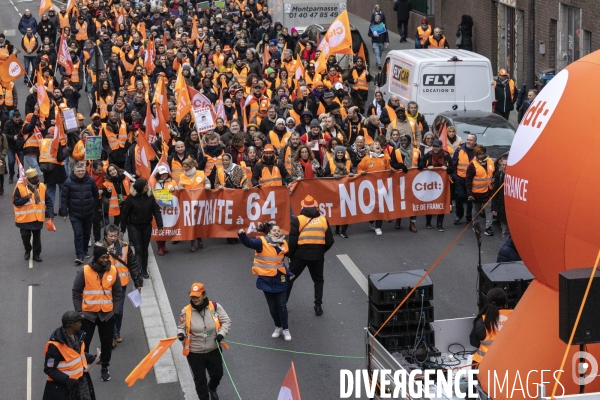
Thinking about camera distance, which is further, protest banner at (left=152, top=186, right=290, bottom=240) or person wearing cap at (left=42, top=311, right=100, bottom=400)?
protest banner at (left=152, top=186, right=290, bottom=240)

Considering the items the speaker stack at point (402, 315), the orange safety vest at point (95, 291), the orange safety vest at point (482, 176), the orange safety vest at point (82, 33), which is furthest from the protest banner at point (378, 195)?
the orange safety vest at point (82, 33)

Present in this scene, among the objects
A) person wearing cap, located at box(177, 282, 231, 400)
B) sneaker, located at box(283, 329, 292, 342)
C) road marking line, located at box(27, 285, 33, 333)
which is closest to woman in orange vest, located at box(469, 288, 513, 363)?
person wearing cap, located at box(177, 282, 231, 400)

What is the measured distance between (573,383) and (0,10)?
2014 inches

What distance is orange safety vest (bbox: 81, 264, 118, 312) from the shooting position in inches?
488

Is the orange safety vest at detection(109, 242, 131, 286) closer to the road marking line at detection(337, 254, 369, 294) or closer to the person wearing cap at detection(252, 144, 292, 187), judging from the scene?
the road marking line at detection(337, 254, 369, 294)

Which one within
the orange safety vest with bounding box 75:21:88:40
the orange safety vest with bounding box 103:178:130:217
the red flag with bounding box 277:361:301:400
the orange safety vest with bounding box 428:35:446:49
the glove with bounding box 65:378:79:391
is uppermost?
the orange safety vest with bounding box 75:21:88:40

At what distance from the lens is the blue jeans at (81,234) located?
16812 mm

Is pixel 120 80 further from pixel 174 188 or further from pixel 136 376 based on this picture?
pixel 136 376

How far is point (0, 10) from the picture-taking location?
55406 mm

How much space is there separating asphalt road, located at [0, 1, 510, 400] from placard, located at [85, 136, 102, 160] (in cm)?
151

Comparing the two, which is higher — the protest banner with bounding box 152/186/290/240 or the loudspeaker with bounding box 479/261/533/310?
the loudspeaker with bounding box 479/261/533/310

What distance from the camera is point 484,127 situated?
20.7m

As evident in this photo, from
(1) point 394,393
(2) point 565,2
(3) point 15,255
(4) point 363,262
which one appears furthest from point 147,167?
(2) point 565,2

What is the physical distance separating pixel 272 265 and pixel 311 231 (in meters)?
1.09
